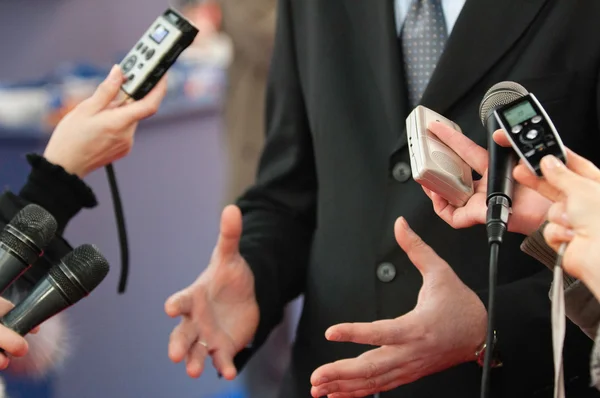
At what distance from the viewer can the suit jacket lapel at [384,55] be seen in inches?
43.7

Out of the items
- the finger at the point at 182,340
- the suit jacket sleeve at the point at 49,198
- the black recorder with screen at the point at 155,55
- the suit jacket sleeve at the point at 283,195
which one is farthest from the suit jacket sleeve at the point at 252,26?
the finger at the point at 182,340

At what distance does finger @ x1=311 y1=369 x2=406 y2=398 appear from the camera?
2.97 ft

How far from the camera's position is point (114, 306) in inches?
81.1

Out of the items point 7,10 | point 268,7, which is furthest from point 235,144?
point 7,10

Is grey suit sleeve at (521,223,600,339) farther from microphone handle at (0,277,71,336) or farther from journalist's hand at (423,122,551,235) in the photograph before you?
microphone handle at (0,277,71,336)

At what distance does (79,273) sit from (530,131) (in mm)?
501

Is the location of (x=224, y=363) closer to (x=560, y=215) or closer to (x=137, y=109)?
(x=137, y=109)

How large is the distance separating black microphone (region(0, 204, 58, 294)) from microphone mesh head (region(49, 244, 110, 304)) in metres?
0.03

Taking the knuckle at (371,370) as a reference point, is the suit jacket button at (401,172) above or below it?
above

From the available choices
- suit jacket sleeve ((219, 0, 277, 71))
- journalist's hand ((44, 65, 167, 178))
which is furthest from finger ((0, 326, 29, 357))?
suit jacket sleeve ((219, 0, 277, 71))

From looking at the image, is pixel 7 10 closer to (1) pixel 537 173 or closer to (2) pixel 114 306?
(2) pixel 114 306

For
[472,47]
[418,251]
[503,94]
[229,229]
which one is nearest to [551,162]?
[503,94]

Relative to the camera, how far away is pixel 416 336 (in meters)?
0.92

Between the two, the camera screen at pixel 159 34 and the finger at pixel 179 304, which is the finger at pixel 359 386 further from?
the camera screen at pixel 159 34
